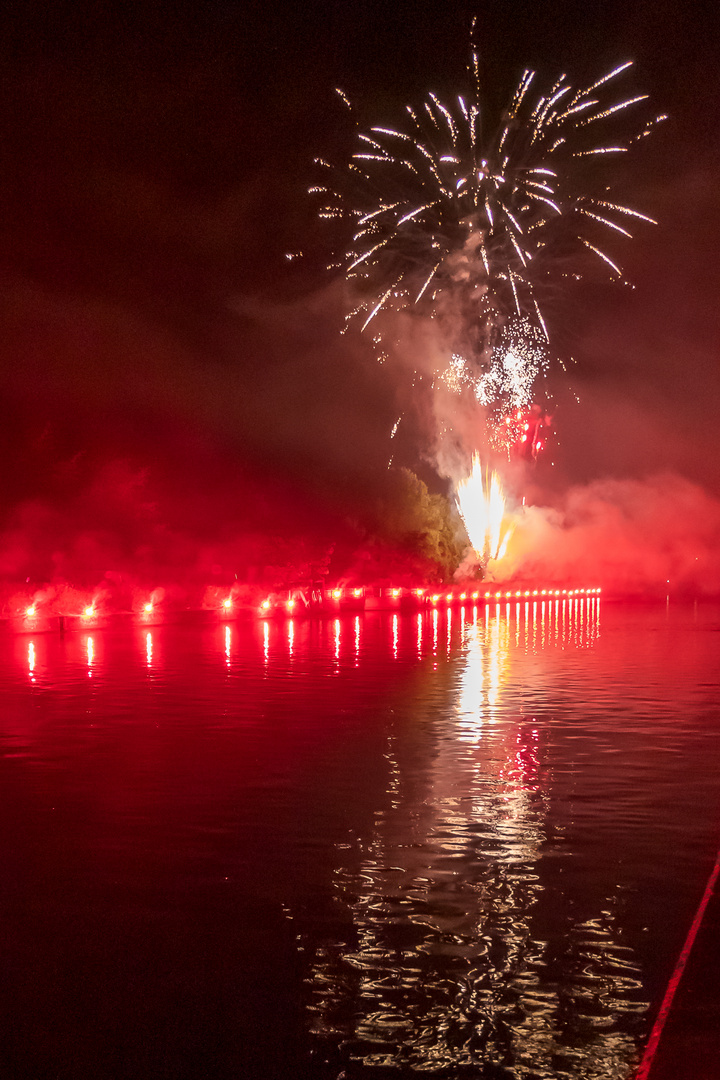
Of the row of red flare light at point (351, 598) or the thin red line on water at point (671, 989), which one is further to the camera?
the row of red flare light at point (351, 598)

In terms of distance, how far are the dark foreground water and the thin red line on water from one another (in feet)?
0.20

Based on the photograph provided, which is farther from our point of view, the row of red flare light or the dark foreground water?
the row of red flare light

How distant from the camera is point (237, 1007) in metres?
5.71

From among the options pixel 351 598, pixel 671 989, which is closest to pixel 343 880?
pixel 671 989

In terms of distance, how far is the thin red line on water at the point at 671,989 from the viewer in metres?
5.03

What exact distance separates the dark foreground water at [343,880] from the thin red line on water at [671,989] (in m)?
0.06

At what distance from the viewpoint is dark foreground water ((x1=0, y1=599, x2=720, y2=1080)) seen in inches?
211

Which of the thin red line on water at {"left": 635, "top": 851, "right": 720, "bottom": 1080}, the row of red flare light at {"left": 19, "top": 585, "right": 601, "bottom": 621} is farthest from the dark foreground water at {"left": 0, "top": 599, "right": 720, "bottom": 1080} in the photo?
the row of red flare light at {"left": 19, "top": 585, "right": 601, "bottom": 621}

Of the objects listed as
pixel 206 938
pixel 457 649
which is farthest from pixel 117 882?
pixel 457 649

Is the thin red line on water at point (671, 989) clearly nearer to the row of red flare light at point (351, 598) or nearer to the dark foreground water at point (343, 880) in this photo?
the dark foreground water at point (343, 880)

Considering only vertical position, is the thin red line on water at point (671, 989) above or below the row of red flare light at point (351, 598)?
below

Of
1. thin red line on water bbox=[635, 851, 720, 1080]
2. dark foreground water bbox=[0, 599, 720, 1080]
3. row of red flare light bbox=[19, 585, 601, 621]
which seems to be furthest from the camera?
row of red flare light bbox=[19, 585, 601, 621]

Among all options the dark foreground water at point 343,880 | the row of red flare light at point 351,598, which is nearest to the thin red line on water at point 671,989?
the dark foreground water at point 343,880

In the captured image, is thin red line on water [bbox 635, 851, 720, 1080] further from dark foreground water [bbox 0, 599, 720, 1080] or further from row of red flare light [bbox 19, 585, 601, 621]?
row of red flare light [bbox 19, 585, 601, 621]
